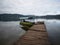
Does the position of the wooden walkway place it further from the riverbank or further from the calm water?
the calm water

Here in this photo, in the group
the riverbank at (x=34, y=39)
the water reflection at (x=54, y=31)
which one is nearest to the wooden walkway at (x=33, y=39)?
the riverbank at (x=34, y=39)

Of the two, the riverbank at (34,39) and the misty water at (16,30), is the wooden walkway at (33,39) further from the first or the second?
the misty water at (16,30)

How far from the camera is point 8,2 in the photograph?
11.7 ft

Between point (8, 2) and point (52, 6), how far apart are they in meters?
1.23

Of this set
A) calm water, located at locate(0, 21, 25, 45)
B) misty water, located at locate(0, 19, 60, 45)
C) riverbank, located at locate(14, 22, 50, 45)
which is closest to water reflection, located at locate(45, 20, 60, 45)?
misty water, located at locate(0, 19, 60, 45)

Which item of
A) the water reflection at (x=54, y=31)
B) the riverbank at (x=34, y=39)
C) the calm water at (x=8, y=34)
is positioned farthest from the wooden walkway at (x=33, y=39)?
the calm water at (x=8, y=34)

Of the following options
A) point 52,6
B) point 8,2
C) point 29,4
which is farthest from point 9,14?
point 52,6

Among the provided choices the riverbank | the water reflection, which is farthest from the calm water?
the water reflection

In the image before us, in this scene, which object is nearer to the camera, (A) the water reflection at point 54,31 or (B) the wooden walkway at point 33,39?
(B) the wooden walkway at point 33,39

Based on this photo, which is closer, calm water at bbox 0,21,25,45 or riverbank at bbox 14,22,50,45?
riverbank at bbox 14,22,50,45

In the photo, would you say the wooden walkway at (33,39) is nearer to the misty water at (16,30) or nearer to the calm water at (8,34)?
the misty water at (16,30)

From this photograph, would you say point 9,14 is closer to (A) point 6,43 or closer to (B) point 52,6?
(A) point 6,43

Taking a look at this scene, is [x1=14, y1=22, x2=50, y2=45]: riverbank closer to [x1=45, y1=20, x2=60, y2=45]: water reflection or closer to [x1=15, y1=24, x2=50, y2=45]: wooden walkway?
[x1=15, y1=24, x2=50, y2=45]: wooden walkway

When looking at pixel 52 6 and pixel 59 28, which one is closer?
pixel 52 6
